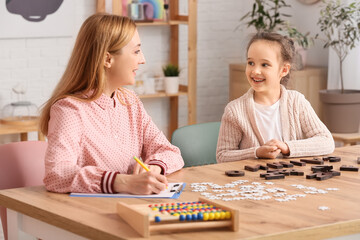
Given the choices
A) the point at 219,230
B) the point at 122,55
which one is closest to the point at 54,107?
the point at 122,55

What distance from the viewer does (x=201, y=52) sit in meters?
6.16

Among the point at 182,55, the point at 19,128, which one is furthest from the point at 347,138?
the point at 19,128

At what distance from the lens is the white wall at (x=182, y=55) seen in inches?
204

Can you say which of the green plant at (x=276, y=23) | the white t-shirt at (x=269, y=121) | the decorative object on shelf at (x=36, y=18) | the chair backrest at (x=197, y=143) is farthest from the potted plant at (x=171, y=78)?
the white t-shirt at (x=269, y=121)

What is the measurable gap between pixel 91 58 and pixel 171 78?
3069 millimetres

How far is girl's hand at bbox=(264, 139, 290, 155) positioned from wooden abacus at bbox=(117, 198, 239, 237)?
974mm

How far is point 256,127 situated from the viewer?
303cm

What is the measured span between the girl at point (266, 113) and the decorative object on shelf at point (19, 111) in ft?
7.30

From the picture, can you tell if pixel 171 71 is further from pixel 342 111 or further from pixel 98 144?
pixel 98 144

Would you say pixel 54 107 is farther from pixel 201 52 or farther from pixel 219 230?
pixel 201 52

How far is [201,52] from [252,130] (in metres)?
3.19

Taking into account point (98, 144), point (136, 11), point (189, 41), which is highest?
point (136, 11)

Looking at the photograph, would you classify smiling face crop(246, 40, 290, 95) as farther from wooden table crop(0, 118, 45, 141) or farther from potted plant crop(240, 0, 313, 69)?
wooden table crop(0, 118, 45, 141)

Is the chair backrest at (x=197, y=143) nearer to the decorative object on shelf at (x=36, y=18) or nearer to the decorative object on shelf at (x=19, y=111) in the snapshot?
the decorative object on shelf at (x=19, y=111)
